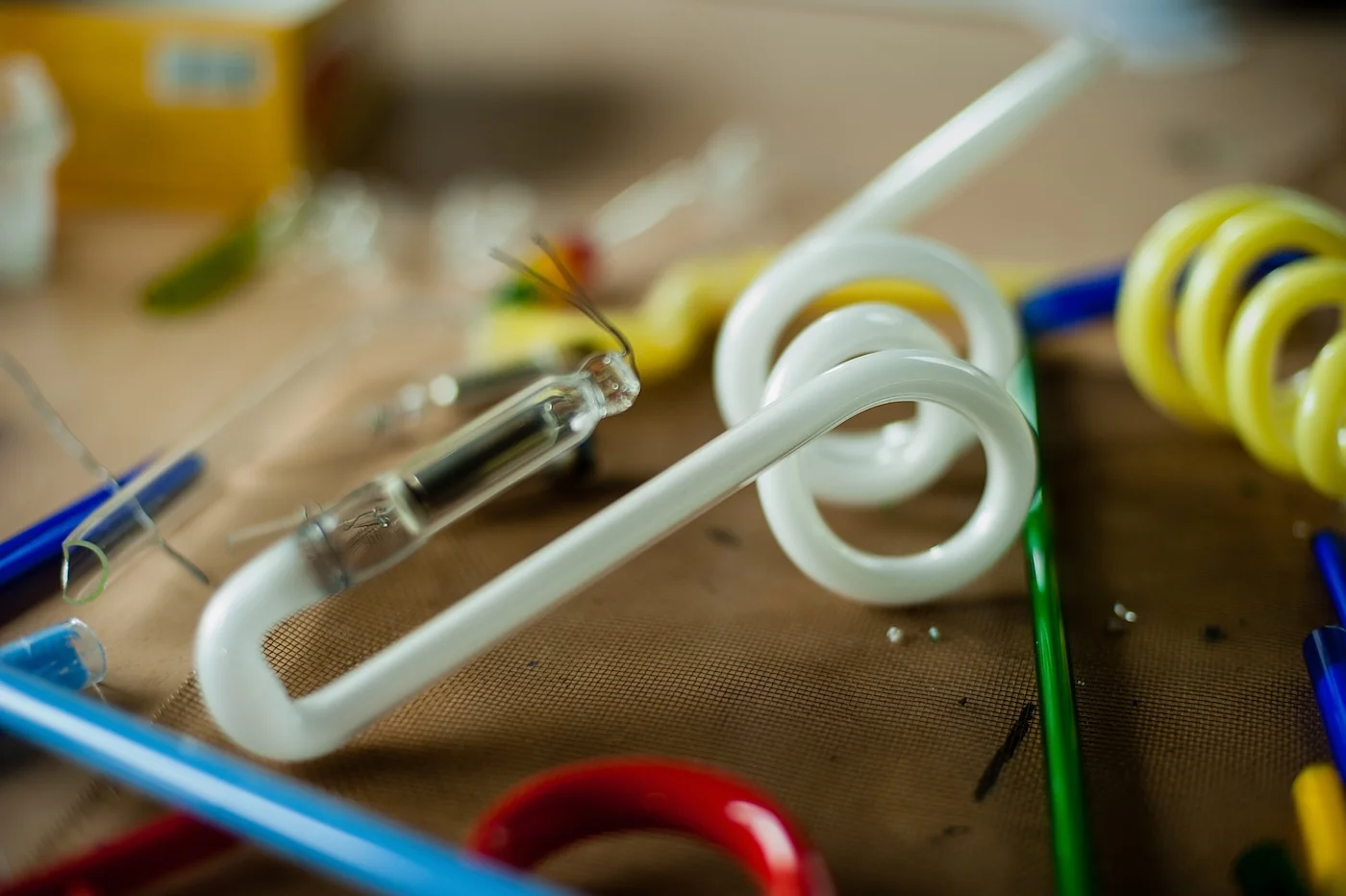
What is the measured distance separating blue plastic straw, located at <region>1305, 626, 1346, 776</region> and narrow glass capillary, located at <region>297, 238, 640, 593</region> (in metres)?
0.27

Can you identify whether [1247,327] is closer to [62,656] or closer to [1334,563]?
[1334,563]

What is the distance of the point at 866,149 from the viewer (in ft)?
3.02

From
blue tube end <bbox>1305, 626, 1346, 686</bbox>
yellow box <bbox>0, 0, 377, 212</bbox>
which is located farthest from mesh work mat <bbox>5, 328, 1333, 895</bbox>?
yellow box <bbox>0, 0, 377, 212</bbox>

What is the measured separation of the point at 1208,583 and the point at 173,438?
1.64 feet

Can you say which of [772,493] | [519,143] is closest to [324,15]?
[519,143]

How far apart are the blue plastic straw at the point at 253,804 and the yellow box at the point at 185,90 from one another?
0.51m

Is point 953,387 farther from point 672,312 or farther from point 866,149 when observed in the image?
point 866,149

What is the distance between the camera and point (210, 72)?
2.53 ft

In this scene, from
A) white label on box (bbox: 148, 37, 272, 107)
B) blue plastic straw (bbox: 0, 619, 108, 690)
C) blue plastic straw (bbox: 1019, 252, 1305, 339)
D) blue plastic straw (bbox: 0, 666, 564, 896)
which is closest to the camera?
blue plastic straw (bbox: 0, 666, 564, 896)

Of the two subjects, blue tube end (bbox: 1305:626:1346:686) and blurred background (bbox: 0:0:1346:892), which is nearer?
blue tube end (bbox: 1305:626:1346:686)

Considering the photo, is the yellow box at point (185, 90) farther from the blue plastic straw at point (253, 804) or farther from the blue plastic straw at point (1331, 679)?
the blue plastic straw at point (1331, 679)

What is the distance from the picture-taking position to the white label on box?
761 millimetres

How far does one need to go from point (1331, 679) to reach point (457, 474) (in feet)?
1.05

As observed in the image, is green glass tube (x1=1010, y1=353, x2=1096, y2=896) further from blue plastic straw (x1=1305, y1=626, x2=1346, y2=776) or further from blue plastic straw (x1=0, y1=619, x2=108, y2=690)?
blue plastic straw (x1=0, y1=619, x2=108, y2=690)
